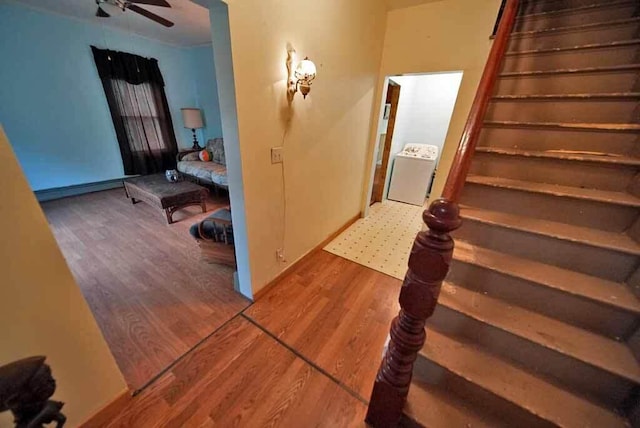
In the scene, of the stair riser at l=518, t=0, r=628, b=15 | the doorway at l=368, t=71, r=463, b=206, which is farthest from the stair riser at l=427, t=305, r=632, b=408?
the doorway at l=368, t=71, r=463, b=206

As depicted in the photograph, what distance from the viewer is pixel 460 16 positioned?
2.24 metres

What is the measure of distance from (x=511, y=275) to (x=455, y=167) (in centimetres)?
63

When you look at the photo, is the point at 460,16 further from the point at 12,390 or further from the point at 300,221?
the point at 12,390

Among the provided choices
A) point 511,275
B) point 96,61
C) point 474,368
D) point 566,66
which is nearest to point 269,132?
point 511,275

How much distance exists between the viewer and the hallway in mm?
1176

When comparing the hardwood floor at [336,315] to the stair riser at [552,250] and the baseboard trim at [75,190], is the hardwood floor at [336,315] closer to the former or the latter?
the stair riser at [552,250]

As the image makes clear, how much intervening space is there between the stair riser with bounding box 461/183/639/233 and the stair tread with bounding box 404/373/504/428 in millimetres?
1039

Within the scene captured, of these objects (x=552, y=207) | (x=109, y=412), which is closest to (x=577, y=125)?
(x=552, y=207)

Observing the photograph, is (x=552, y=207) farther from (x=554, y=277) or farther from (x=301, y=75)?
(x=301, y=75)

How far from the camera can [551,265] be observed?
113 centimetres

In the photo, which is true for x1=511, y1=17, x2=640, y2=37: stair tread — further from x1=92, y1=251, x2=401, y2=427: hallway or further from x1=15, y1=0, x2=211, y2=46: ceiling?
x1=15, y1=0, x2=211, y2=46: ceiling

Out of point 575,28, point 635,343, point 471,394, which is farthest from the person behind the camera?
point 575,28

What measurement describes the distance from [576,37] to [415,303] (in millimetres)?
2434

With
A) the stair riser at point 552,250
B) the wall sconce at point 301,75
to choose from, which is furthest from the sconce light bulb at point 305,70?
the stair riser at point 552,250
